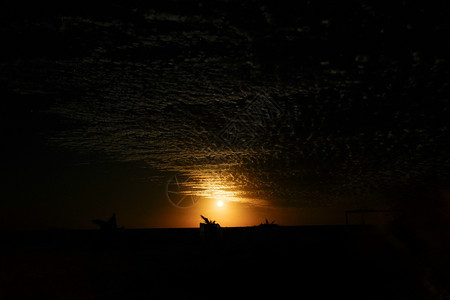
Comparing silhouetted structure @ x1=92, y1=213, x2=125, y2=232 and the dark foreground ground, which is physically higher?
silhouetted structure @ x1=92, y1=213, x2=125, y2=232

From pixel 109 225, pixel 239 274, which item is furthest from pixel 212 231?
pixel 239 274

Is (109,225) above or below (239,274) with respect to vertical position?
above

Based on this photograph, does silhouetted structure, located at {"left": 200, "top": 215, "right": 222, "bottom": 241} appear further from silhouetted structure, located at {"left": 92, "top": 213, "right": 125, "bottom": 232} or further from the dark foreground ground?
silhouetted structure, located at {"left": 92, "top": 213, "right": 125, "bottom": 232}

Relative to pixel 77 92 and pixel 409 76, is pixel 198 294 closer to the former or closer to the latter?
pixel 77 92

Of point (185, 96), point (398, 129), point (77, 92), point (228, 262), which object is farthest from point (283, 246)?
point (77, 92)

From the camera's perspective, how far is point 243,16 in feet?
21.0

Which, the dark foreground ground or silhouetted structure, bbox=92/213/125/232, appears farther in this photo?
silhouetted structure, bbox=92/213/125/232

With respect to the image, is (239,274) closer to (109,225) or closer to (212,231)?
(212,231)

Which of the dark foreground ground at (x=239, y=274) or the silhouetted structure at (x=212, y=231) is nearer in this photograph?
the dark foreground ground at (x=239, y=274)

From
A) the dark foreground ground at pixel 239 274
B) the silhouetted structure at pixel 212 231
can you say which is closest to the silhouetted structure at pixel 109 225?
the dark foreground ground at pixel 239 274

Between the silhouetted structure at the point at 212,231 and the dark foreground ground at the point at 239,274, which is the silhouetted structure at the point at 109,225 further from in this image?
the silhouetted structure at the point at 212,231

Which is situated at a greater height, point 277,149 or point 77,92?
point 277,149

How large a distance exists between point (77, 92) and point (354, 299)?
10345mm

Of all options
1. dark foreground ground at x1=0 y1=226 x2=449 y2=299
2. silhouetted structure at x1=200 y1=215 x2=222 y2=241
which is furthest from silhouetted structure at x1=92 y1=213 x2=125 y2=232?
silhouetted structure at x1=200 y1=215 x2=222 y2=241
